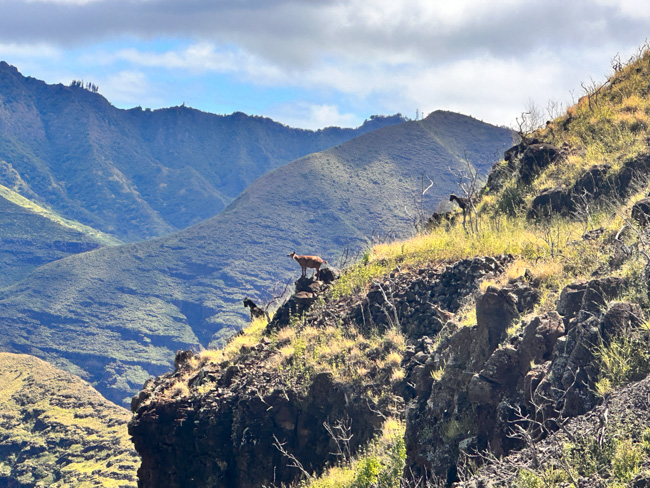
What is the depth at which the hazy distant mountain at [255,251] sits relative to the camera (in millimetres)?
176950

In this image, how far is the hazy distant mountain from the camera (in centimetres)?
17695

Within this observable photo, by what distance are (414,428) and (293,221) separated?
179 m

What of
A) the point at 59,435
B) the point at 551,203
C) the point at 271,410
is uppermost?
the point at 551,203

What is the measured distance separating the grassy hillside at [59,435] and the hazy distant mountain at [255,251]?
3872 inches

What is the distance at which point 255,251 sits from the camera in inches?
7544

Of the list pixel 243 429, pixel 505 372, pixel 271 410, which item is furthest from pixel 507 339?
pixel 243 429

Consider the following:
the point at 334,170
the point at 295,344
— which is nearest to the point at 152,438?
the point at 295,344

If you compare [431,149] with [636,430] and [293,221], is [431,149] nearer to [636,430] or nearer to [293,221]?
[293,221]

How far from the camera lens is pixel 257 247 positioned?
192 meters

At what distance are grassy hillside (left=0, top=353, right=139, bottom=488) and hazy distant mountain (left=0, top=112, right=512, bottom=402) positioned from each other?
98.3 m

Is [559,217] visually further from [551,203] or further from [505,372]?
[505,372]

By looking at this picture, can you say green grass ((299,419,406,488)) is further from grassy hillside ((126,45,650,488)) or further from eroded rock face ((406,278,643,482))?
eroded rock face ((406,278,643,482))

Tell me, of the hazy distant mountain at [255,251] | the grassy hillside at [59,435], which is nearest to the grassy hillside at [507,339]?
the grassy hillside at [59,435]

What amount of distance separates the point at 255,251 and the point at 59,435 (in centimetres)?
12670
